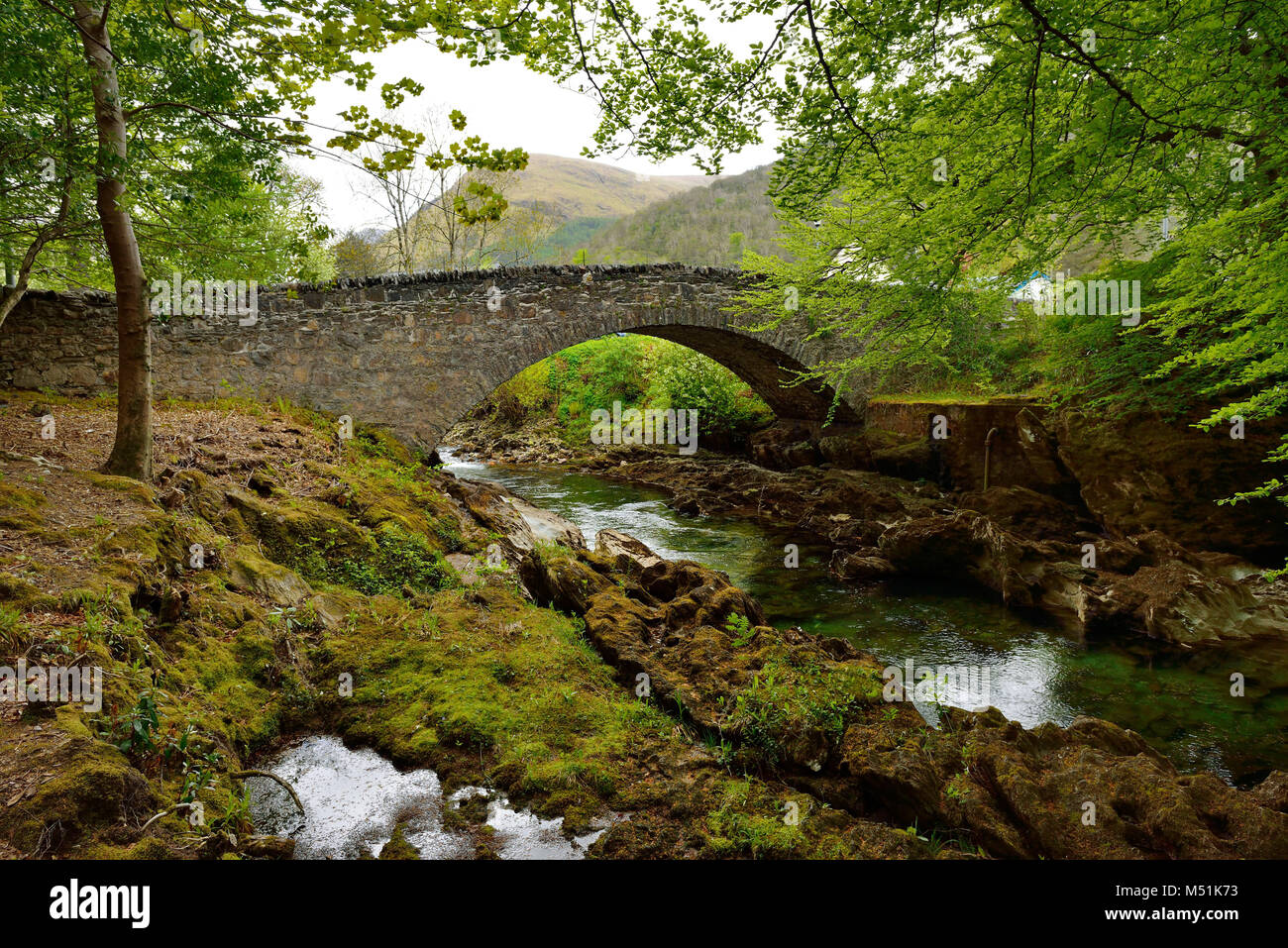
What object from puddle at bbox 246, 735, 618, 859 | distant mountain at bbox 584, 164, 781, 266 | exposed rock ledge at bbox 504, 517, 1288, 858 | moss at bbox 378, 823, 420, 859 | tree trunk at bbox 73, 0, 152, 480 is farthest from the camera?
distant mountain at bbox 584, 164, 781, 266

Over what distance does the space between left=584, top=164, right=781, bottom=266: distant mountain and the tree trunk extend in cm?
4177

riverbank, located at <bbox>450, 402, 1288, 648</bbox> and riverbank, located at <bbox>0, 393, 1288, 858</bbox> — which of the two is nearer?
riverbank, located at <bbox>0, 393, 1288, 858</bbox>

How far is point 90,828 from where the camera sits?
6.54 feet

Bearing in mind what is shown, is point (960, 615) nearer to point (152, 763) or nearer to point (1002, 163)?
point (1002, 163)

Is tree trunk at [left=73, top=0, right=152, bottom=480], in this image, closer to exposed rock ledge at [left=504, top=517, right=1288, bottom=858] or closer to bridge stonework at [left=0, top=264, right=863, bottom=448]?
bridge stonework at [left=0, top=264, right=863, bottom=448]

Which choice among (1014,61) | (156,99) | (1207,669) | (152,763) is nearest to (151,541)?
(152,763)

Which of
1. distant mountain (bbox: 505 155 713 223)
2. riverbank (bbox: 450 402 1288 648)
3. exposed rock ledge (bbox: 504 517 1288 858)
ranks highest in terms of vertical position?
distant mountain (bbox: 505 155 713 223)

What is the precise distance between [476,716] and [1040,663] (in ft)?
19.0

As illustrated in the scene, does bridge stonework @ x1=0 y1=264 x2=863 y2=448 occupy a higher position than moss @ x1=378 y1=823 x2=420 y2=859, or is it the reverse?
bridge stonework @ x1=0 y1=264 x2=863 y2=448

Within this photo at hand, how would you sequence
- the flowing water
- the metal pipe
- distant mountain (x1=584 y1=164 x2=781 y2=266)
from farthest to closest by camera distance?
distant mountain (x1=584 y1=164 x2=781 y2=266), the metal pipe, the flowing water

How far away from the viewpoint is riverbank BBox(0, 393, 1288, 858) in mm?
2465

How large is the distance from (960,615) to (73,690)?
321 inches

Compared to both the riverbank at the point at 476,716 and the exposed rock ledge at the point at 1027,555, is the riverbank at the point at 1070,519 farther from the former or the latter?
the riverbank at the point at 476,716

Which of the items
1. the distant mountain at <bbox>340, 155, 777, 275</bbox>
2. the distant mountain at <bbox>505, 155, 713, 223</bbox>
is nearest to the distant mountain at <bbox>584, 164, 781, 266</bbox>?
the distant mountain at <bbox>340, 155, 777, 275</bbox>
